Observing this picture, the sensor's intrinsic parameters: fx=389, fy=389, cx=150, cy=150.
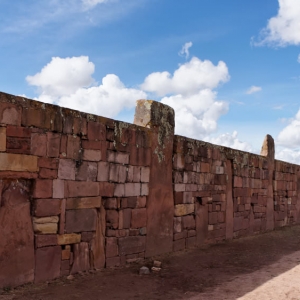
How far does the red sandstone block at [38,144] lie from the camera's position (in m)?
5.77

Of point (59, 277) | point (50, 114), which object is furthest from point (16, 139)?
point (59, 277)

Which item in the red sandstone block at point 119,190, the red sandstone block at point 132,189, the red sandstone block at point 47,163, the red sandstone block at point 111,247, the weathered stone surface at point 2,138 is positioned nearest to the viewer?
the weathered stone surface at point 2,138

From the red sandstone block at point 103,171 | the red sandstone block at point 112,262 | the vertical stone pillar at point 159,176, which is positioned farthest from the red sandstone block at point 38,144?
the vertical stone pillar at point 159,176

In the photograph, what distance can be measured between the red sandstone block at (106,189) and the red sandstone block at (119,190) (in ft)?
0.28

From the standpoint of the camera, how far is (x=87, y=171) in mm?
6633

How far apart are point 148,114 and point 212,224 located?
385 cm

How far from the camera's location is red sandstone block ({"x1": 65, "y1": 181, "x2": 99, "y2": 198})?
248 inches

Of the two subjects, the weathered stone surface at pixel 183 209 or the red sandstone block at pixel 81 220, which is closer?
the red sandstone block at pixel 81 220

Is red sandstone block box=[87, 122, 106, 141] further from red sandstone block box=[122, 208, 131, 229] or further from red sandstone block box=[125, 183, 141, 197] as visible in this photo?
red sandstone block box=[122, 208, 131, 229]

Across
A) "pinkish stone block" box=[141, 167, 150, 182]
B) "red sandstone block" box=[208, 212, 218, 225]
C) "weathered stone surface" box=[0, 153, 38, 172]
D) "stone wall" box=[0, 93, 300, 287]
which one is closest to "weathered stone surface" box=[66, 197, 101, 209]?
"stone wall" box=[0, 93, 300, 287]

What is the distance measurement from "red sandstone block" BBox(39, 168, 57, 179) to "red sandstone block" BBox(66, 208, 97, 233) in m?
0.66

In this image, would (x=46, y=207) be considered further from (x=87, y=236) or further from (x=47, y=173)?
(x=87, y=236)

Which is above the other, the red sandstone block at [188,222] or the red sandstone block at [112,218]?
the red sandstone block at [112,218]

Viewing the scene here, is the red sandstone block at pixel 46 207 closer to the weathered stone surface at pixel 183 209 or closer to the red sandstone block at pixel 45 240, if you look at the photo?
the red sandstone block at pixel 45 240
